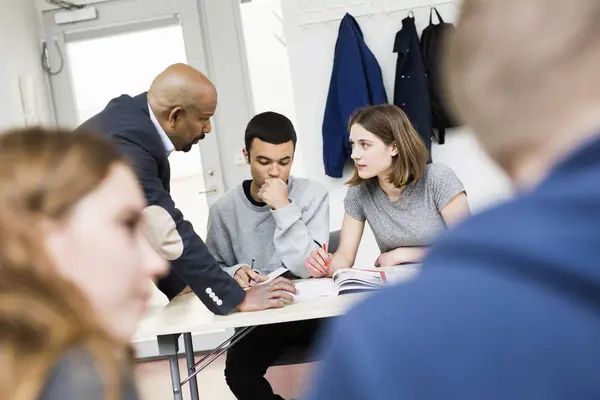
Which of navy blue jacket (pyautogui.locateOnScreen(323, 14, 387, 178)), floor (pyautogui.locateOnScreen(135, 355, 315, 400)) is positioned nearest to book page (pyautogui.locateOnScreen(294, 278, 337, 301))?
floor (pyautogui.locateOnScreen(135, 355, 315, 400))

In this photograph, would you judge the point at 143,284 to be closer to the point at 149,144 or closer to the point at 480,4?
the point at 480,4

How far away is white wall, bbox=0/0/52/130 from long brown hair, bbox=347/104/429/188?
228 centimetres

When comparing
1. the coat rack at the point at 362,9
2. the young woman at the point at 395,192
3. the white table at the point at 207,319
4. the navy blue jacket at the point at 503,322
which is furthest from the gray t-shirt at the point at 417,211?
the navy blue jacket at the point at 503,322

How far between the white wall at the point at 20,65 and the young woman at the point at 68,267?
3.79 metres

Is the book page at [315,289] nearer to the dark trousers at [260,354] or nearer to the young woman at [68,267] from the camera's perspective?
the dark trousers at [260,354]

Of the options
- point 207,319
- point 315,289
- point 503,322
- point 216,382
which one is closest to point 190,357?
point 207,319

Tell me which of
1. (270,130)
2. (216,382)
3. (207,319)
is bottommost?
(216,382)

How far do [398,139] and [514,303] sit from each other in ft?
8.73

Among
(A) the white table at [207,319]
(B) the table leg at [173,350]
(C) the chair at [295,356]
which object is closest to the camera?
(A) the white table at [207,319]

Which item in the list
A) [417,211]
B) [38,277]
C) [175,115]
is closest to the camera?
[38,277]

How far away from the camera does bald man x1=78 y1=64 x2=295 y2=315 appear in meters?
2.38

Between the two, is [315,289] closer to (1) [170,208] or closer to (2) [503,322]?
(1) [170,208]

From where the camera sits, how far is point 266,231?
3141 millimetres

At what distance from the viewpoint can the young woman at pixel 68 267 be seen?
2.17 feet
